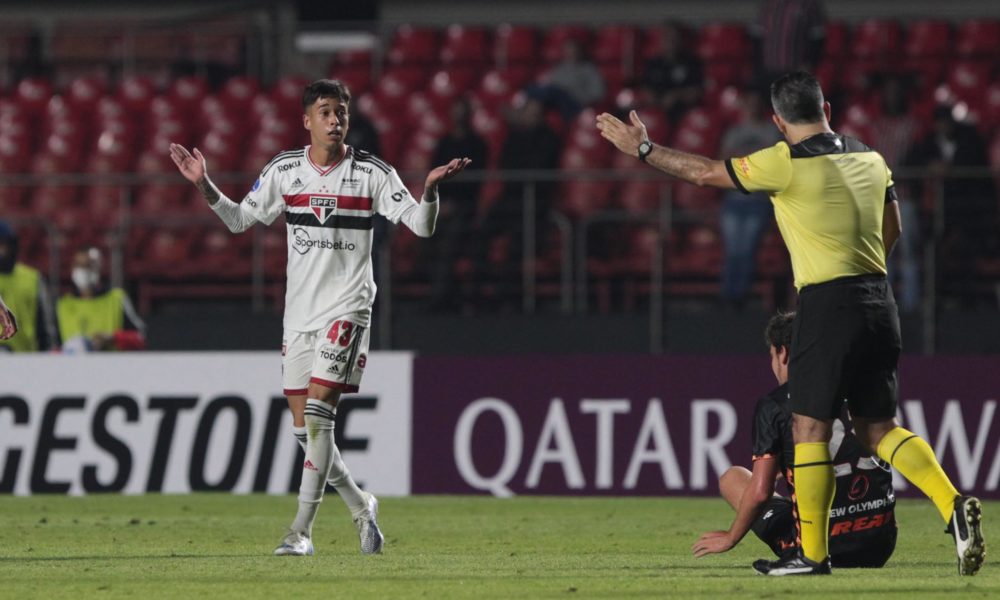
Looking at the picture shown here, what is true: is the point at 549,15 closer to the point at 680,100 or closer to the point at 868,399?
the point at 680,100

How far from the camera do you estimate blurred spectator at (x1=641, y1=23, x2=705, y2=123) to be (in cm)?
1827

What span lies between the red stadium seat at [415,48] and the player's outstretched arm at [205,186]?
12488 millimetres

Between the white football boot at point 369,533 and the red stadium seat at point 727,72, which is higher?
the red stadium seat at point 727,72

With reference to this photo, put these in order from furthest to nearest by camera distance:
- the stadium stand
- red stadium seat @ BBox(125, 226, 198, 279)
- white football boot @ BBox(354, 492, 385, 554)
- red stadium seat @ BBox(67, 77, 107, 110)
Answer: red stadium seat @ BBox(67, 77, 107, 110)
red stadium seat @ BBox(125, 226, 198, 279)
the stadium stand
white football boot @ BBox(354, 492, 385, 554)

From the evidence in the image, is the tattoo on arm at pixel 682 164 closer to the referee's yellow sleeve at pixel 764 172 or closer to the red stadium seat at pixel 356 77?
the referee's yellow sleeve at pixel 764 172

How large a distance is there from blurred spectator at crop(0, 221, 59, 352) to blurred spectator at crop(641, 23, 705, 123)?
22.2 ft

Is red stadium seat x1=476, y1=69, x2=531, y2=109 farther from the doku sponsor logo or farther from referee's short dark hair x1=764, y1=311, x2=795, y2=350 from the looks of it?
referee's short dark hair x1=764, y1=311, x2=795, y2=350

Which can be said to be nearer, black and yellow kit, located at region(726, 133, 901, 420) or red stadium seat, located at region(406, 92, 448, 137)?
black and yellow kit, located at region(726, 133, 901, 420)

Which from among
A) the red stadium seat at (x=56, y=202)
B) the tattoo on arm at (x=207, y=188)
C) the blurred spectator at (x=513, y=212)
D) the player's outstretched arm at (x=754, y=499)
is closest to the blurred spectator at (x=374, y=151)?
the blurred spectator at (x=513, y=212)

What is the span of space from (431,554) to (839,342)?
2703 millimetres

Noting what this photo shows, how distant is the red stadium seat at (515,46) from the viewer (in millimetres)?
20953

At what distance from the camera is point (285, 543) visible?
8781mm

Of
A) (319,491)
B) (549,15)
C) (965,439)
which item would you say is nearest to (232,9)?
(549,15)

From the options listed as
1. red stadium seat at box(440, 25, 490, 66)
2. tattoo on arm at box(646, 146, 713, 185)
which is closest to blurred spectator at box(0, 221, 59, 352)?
red stadium seat at box(440, 25, 490, 66)
